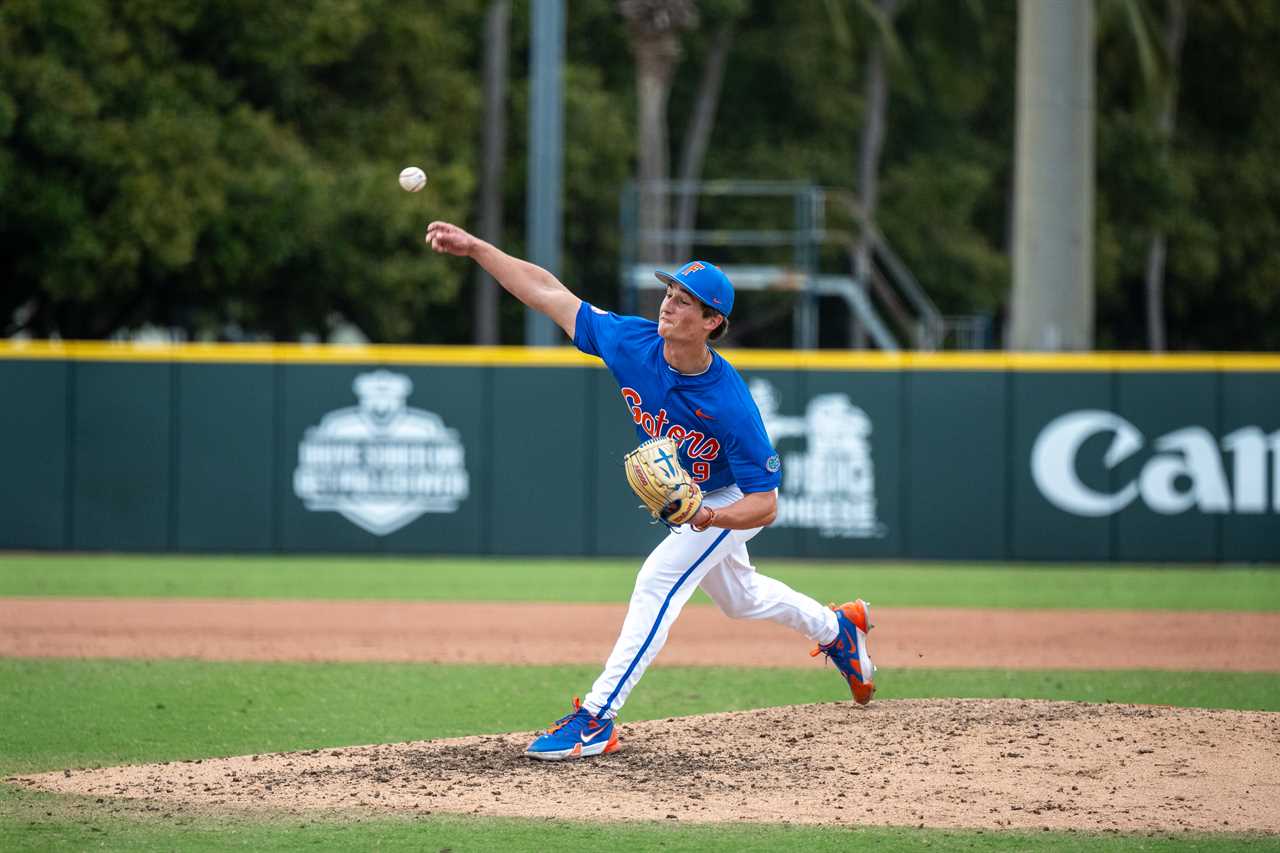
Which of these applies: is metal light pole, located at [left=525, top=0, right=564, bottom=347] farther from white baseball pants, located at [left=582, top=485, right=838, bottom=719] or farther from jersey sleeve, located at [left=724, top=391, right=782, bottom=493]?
jersey sleeve, located at [left=724, top=391, right=782, bottom=493]

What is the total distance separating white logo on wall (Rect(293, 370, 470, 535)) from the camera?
1571 centimetres

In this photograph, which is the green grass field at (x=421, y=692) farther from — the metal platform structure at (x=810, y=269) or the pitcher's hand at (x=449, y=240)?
the metal platform structure at (x=810, y=269)

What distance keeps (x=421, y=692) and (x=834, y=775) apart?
2.91 meters

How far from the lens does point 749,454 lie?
629cm

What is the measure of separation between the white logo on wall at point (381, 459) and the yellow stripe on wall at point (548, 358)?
0.38m

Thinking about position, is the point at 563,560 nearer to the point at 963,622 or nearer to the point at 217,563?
the point at 217,563

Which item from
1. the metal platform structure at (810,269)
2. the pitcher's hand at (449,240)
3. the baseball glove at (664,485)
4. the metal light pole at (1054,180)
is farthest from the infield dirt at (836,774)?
the metal platform structure at (810,269)

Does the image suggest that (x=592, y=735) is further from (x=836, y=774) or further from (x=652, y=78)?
(x=652, y=78)

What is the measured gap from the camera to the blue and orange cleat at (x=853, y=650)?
726 cm

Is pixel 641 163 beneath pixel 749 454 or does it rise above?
above

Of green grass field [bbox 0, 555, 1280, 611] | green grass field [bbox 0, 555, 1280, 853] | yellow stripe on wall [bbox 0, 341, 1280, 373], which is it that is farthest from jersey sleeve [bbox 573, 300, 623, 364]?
yellow stripe on wall [bbox 0, 341, 1280, 373]

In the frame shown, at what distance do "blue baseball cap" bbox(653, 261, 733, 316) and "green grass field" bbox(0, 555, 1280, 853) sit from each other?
1894mm

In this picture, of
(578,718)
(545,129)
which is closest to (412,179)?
(578,718)

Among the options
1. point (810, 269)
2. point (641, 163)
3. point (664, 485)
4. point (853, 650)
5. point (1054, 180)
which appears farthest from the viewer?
point (641, 163)
